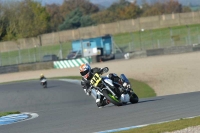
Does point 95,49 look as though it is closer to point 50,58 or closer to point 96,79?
point 50,58

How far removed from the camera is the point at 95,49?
186ft

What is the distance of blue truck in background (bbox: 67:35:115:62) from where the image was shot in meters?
55.8

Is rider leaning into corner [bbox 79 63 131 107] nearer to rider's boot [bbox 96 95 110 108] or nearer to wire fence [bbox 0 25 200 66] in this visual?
rider's boot [bbox 96 95 110 108]

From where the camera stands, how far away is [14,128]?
39.3 ft

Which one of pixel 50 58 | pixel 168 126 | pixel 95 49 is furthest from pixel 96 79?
pixel 50 58

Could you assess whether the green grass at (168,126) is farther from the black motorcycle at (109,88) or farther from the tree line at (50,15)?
the tree line at (50,15)

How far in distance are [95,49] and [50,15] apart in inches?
1951

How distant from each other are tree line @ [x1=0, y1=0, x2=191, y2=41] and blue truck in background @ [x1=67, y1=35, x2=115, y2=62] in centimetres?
936

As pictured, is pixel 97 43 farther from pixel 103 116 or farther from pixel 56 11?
pixel 56 11

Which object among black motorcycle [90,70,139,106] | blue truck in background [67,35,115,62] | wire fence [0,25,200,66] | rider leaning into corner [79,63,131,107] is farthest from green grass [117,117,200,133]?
wire fence [0,25,200,66]

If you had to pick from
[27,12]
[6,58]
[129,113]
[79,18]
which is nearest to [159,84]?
[129,113]

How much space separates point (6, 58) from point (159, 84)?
34.8m

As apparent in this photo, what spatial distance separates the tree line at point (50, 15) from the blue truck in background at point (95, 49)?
9.36m

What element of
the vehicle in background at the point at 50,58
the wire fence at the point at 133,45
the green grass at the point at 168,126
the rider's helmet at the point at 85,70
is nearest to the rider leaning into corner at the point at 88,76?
the rider's helmet at the point at 85,70
